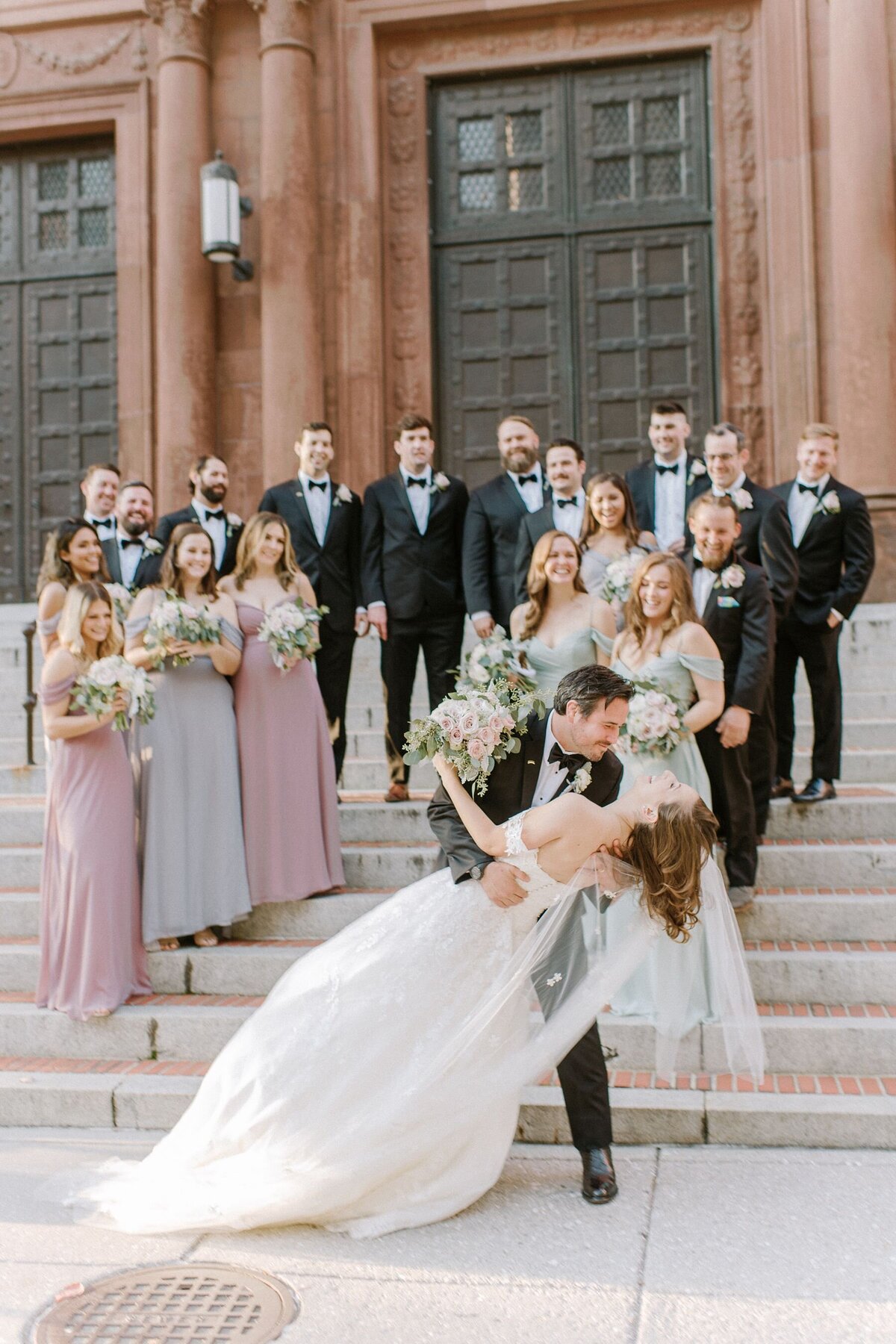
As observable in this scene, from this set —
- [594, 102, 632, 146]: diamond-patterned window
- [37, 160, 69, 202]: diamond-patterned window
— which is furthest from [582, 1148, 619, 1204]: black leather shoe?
[37, 160, 69, 202]: diamond-patterned window

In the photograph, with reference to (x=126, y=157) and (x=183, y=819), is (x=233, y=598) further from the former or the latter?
(x=126, y=157)

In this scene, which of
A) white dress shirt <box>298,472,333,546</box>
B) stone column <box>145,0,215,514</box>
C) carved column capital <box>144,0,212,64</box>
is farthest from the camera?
carved column capital <box>144,0,212,64</box>

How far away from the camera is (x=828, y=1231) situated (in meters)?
4.35

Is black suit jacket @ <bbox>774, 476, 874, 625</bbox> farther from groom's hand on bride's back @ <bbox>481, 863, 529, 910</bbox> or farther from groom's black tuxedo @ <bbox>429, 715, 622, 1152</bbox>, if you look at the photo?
groom's hand on bride's back @ <bbox>481, 863, 529, 910</bbox>

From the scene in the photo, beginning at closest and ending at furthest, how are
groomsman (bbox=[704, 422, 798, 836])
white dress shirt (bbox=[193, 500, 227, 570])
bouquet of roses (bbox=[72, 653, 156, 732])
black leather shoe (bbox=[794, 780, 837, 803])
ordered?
bouquet of roses (bbox=[72, 653, 156, 732]) → groomsman (bbox=[704, 422, 798, 836]) → black leather shoe (bbox=[794, 780, 837, 803]) → white dress shirt (bbox=[193, 500, 227, 570])

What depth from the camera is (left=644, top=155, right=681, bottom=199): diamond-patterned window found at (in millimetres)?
12953

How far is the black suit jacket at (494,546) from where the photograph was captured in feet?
26.5

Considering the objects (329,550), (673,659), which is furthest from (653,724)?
(329,550)

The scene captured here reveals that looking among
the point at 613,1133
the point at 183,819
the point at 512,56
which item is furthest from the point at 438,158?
the point at 613,1133

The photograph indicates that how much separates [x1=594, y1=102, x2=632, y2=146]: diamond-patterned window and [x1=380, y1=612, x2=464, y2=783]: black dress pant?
22.7 feet

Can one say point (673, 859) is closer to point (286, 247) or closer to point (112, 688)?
point (112, 688)

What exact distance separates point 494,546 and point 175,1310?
5150 millimetres

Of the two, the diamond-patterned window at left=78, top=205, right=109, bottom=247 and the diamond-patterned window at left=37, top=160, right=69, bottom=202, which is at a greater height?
the diamond-patterned window at left=37, top=160, right=69, bottom=202

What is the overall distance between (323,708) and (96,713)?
1478mm
